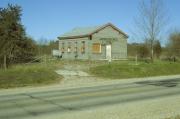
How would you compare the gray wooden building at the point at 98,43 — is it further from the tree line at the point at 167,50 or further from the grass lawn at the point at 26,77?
the grass lawn at the point at 26,77

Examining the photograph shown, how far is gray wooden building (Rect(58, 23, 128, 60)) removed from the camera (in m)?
43.6

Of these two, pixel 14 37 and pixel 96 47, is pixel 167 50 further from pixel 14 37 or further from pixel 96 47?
pixel 14 37

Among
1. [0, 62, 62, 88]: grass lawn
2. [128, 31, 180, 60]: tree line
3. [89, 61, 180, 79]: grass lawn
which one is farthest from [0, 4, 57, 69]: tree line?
[128, 31, 180, 60]: tree line

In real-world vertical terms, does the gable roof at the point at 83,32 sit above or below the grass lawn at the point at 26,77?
above

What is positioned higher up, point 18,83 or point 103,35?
point 103,35

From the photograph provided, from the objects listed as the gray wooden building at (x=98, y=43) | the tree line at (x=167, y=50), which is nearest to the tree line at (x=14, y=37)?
the gray wooden building at (x=98, y=43)

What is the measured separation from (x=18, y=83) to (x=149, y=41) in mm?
20689

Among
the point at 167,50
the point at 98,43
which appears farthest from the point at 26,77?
the point at 167,50

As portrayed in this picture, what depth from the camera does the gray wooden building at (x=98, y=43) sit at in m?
43.6

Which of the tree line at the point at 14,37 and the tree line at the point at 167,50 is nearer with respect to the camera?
the tree line at the point at 14,37

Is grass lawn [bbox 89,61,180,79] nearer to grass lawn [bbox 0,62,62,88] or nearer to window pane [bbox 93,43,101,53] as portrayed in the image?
grass lawn [bbox 0,62,62,88]

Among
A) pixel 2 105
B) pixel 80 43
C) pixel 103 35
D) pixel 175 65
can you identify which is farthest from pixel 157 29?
pixel 2 105

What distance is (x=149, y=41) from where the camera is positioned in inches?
1542

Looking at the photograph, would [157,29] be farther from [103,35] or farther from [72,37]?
[72,37]
